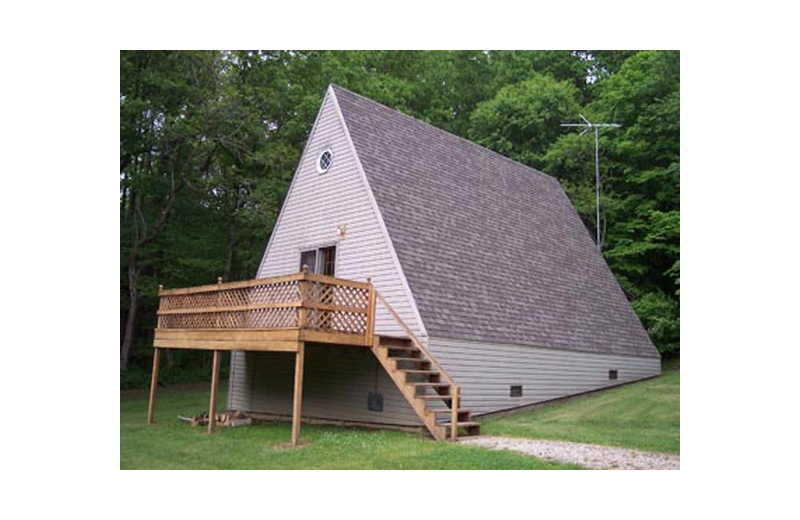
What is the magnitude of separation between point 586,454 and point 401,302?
3.94m

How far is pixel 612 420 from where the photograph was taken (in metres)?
11.5

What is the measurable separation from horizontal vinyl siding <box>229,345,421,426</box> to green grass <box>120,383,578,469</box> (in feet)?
1.45

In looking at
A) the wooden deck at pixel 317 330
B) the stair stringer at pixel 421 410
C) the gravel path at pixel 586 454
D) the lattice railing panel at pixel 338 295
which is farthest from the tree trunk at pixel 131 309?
the gravel path at pixel 586 454

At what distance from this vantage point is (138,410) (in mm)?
14578

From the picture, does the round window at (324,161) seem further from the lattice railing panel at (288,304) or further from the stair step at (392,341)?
the stair step at (392,341)

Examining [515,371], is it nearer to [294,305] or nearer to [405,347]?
[405,347]

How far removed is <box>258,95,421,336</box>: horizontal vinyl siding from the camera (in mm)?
11562

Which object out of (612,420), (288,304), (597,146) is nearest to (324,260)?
(288,304)

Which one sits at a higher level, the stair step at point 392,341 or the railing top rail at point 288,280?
the railing top rail at point 288,280

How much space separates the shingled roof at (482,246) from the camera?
11945 mm

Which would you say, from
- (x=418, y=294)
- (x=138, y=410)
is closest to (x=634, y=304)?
(x=418, y=294)

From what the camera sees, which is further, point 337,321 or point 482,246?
point 482,246

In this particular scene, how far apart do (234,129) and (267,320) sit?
1030 cm

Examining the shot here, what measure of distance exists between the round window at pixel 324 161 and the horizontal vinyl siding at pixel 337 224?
95 mm
